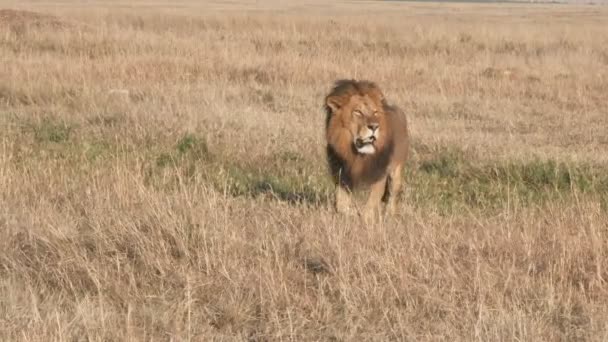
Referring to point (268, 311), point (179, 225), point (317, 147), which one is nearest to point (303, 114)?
point (317, 147)

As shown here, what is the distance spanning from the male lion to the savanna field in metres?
0.27

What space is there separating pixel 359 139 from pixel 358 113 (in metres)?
0.19

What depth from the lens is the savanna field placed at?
4.02 metres

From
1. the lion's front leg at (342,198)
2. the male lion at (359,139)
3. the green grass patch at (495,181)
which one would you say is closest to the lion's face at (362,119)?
the male lion at (359,139)

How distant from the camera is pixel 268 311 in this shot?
161 inches

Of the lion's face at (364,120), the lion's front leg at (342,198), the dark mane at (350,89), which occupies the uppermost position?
the dark mane at (350,89)

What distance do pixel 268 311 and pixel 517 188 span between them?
180 inches

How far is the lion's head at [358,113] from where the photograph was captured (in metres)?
5.98

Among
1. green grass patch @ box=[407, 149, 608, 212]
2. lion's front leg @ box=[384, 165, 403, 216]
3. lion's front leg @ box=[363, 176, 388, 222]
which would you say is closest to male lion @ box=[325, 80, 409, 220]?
lion's front leg @ box=[363, 176, 388, 222]

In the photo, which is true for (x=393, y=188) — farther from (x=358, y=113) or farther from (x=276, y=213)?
(x=276, y=213)

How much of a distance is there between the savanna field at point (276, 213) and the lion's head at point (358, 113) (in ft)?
1.88

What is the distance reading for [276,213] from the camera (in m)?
5.86

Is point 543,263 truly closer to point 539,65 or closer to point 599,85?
point 599,85

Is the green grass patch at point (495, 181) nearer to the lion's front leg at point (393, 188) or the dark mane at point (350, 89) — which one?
the lion's front leg at point (393, 188)
